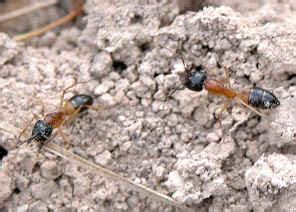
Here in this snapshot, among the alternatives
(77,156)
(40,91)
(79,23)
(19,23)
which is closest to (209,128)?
(77,156)

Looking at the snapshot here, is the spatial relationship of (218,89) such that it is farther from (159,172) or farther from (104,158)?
(104,158)

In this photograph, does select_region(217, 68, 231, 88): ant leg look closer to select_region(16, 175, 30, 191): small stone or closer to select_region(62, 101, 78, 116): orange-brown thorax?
select_region(62, 101, 78, 116): orange-brown thorax

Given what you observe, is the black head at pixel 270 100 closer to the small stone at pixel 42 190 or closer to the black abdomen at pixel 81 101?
the black abdomen at pixel 81 101

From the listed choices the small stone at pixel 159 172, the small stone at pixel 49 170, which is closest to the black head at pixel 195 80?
the small stone at pixel 159 172

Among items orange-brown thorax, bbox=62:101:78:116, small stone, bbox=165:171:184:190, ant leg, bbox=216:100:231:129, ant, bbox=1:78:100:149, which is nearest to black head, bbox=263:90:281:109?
ant leg, bbox=216:100:231:129

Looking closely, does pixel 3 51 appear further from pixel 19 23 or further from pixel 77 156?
pixel 77 156
